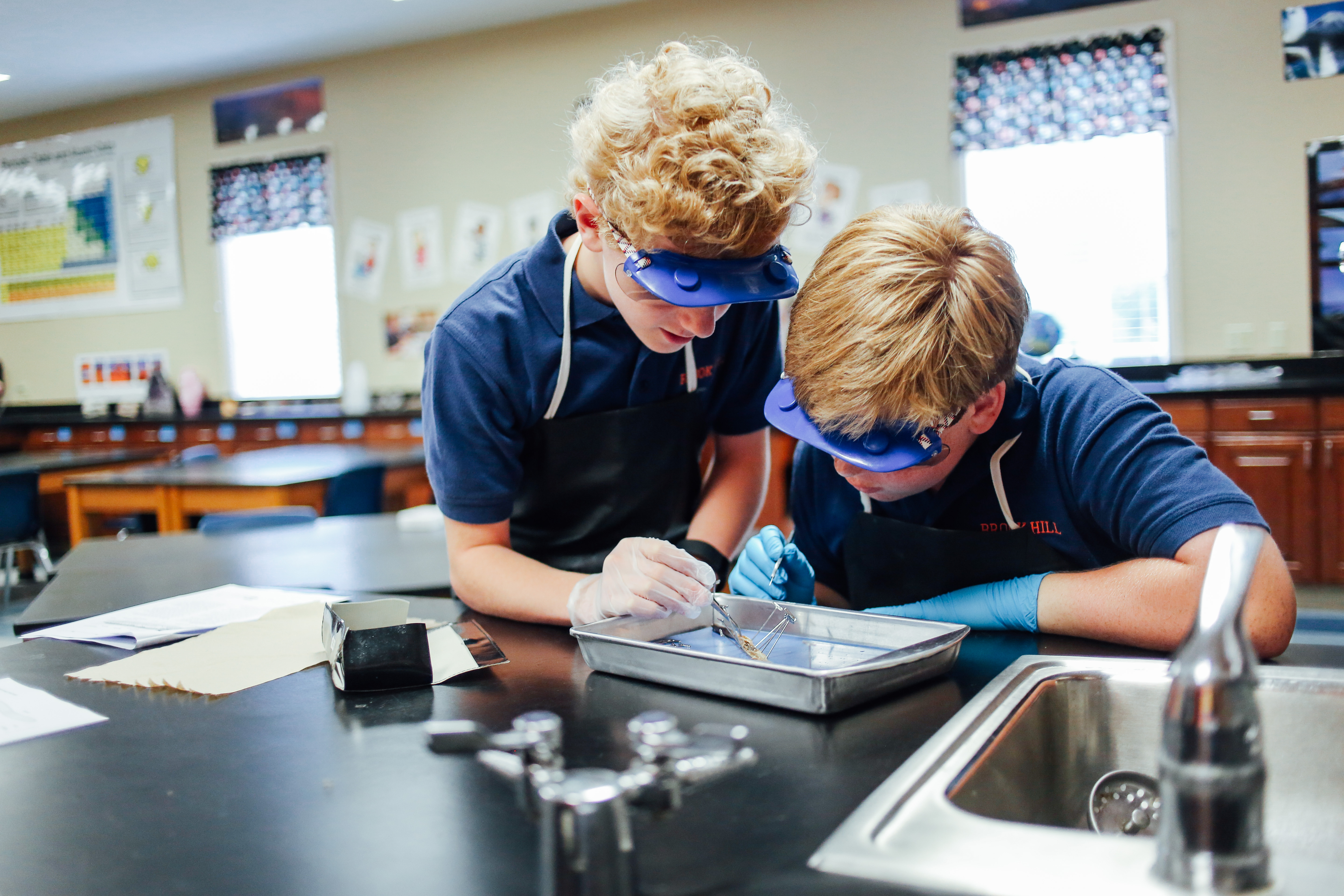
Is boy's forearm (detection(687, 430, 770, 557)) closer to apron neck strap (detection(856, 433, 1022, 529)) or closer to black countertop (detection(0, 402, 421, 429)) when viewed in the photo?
apron neck strap (detection(856, 433, 1022, 529))

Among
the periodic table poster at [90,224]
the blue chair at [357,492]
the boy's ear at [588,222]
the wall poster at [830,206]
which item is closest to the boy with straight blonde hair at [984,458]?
the boy's ear at [588,222]

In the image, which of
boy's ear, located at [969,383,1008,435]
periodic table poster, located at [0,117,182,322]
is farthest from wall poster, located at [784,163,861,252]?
periodic table poster, located at [0,117,182,322]

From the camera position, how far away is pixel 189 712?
3.08ft

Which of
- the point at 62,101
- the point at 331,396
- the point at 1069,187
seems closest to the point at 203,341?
the point at 331,396

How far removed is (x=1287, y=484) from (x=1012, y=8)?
2772mm

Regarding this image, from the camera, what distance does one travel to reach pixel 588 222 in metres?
1.19

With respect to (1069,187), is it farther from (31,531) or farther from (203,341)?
(203,341)

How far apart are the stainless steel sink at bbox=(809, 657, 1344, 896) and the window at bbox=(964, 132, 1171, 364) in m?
4.24

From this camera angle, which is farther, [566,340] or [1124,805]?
[566,340]

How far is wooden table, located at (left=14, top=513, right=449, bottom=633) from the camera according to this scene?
1.63 meters

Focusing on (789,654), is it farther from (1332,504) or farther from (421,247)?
(421,247)

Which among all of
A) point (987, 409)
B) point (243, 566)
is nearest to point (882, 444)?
point (987, 409)

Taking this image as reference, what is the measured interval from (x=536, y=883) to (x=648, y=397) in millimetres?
979

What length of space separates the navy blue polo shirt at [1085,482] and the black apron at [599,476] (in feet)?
1.01
